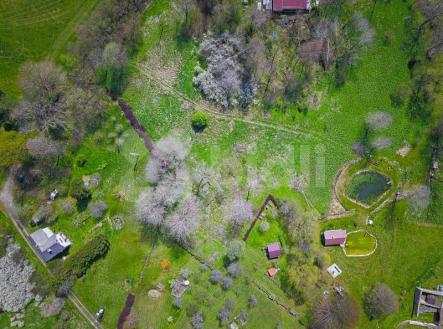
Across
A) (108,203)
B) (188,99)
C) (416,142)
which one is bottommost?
(108,203)

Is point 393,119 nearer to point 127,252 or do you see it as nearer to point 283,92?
point 283,92

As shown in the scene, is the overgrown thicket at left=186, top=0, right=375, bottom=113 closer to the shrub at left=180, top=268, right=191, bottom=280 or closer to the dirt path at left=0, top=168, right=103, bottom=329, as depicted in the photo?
the shrub at left=180, top=268, right=191, bottom=280

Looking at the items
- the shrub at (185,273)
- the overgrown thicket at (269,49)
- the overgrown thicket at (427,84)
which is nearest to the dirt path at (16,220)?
the shrub at (185,273)

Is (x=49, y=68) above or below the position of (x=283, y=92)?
above

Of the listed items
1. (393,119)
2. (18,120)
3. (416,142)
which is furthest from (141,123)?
(416,142)

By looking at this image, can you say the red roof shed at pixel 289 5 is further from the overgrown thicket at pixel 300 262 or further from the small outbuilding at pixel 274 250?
the small outbuilding at pixel 274 250

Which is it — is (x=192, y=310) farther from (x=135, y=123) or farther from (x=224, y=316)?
(x=135, y=123)

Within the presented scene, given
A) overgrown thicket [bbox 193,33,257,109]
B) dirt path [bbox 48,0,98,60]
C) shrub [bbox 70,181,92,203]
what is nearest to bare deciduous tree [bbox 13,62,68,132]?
dirt path [bbox 48,0,98,60]

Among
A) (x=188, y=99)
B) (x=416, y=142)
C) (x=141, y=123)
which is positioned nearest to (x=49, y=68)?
(x=141, y=123)
